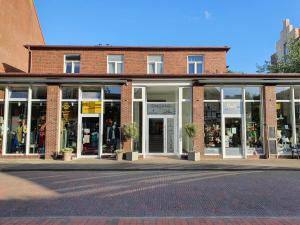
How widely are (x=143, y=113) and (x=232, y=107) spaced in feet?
16.6

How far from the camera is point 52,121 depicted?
18.2 metres

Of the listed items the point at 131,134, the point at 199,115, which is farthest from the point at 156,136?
the point at 199,115

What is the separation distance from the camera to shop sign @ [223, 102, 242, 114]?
18875mm

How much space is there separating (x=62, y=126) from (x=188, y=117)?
7134 millimetres

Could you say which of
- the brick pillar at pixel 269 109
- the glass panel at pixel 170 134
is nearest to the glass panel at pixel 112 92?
the glass panel at pixel 170 134

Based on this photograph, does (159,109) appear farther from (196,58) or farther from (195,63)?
(196,58)

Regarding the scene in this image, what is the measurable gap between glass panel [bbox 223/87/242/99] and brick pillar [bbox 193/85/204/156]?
1417 millimetres

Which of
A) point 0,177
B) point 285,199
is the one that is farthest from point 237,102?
point 0,177

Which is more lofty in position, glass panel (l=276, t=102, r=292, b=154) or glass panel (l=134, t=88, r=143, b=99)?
glass panel (l=134, t=88, r=143, b=99)

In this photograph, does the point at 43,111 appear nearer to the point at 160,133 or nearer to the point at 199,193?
the point at 160,133

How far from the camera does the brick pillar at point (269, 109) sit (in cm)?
1848

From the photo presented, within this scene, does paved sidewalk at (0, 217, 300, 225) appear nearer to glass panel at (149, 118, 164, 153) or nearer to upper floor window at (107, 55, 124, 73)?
glass panel at (149, 118, 164, 153)

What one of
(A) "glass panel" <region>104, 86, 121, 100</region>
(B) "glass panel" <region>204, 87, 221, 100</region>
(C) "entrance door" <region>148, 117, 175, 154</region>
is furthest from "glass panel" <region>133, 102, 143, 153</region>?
(B) "glass panel" <region>204, 87, 221, 100</region>

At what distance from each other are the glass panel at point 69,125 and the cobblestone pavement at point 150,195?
18.9 feet
